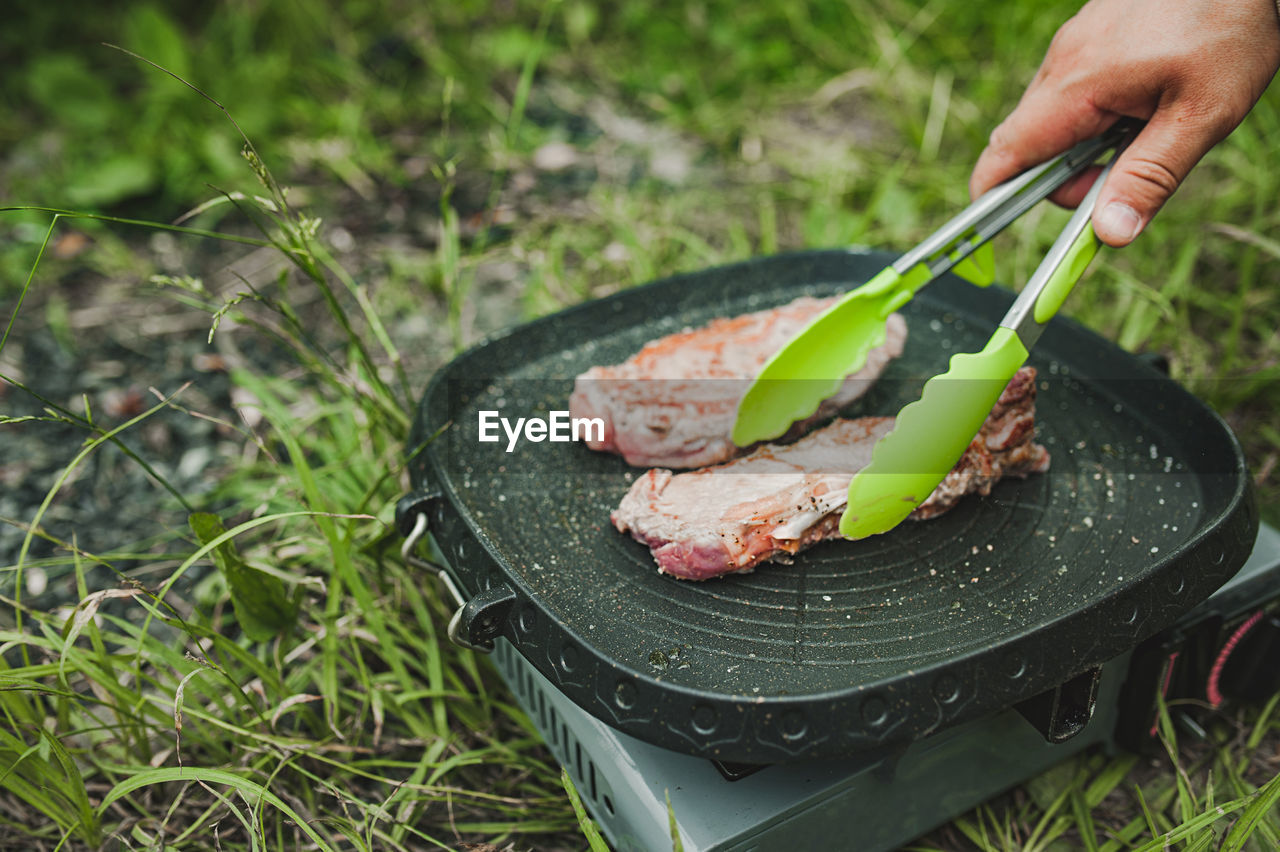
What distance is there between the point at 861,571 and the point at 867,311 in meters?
0.48

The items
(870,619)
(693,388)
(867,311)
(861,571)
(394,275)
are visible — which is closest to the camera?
(870,619)

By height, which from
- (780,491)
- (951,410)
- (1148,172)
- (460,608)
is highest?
(1148,172)

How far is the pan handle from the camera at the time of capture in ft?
4.56

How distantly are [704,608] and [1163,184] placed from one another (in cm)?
110

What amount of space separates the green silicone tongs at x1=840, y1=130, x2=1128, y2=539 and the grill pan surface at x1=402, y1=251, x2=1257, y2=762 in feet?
0.38

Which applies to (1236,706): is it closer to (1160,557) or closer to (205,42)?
(1160,557)

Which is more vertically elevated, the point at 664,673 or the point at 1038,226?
the point at 1038,226

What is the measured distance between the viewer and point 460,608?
145cm

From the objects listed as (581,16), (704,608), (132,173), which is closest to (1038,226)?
(704,608)

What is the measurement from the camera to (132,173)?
3568mm

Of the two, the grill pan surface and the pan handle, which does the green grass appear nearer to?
the pan handle

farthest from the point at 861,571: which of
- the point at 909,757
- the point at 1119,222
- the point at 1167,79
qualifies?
the point at 1167,79

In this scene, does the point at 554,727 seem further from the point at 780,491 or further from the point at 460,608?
the point at 780,491

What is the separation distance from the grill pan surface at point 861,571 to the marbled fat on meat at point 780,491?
2.0 inches
